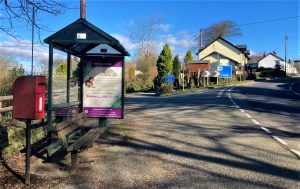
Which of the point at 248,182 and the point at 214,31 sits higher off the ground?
the point at 214,31

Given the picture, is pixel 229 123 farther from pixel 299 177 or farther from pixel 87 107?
pixel 299 177

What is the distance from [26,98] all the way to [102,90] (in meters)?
4.39

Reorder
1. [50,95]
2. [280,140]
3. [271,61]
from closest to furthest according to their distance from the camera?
1. [50,95]
2. [280,140]
3. [271,61]

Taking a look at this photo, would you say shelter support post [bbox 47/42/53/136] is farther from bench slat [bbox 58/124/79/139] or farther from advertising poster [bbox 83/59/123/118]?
advertising poster [bbox 83/59/123/118]

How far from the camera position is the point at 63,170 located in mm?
7250

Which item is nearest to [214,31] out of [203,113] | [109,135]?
[203,113]

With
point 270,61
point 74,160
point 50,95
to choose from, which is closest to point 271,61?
point 270,61

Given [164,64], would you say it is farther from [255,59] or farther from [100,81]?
[255,59]

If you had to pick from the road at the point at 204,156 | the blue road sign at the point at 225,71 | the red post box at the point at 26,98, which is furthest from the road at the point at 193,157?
the blue road sign at the point at 225,71

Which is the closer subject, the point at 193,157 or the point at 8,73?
the point at 193,157

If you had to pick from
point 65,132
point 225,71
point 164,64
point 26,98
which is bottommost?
point 65,132

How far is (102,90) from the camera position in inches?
425

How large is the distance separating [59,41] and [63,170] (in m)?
2.74

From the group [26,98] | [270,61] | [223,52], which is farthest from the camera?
[270,61]
